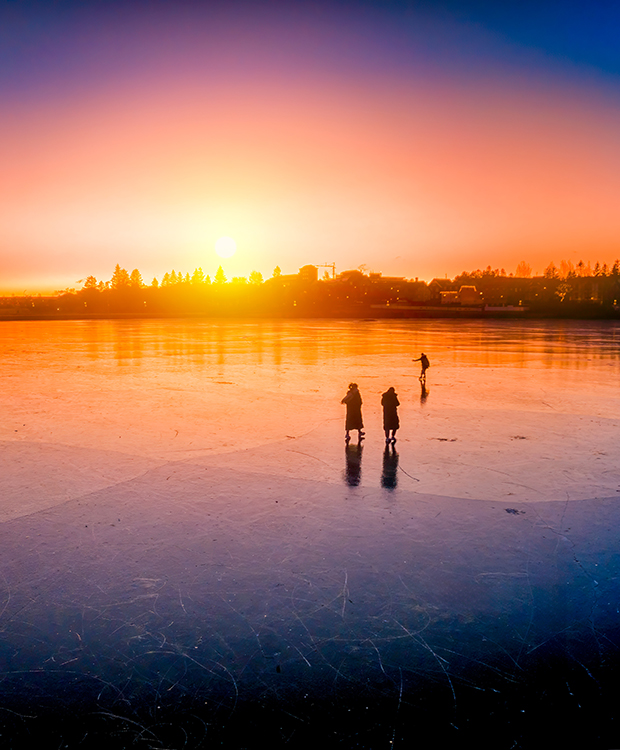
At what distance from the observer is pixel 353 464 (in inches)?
397

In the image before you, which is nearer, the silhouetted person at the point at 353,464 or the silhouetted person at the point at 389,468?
the silhouetted person at the point at 389,468

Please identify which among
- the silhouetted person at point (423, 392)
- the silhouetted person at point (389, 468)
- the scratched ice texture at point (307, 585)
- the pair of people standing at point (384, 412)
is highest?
the pair of people standing at point (384, 412)

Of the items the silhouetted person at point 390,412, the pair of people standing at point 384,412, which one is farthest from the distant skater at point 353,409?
the silhouetted person at point 390,412

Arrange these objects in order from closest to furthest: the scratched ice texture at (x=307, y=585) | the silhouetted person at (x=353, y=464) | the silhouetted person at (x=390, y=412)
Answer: the scratched ice texture at (x=307, y=585)
the silhouetted person at (x=353, y=464)
the silhouetted person at (x=390, y=412)

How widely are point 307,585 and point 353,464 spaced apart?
14.5 ft

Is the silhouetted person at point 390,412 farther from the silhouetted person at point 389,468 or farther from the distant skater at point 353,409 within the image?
the distant skater at point 353,409

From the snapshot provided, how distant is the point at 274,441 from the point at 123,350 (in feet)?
80.5

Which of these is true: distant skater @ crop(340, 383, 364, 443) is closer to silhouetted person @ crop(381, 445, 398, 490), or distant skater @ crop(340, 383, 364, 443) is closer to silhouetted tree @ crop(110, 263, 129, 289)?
silhouetted person @ crop(381, 445, 398, 490)

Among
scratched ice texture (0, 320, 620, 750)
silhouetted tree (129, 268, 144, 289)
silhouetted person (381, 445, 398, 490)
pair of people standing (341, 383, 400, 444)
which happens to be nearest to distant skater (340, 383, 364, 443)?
pair of people standing (341, 383, 400, 444)

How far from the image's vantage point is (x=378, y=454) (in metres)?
10.7

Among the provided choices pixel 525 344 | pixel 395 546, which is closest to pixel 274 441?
pixel 395 546

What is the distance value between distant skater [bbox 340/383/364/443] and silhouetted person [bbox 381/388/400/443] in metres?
0.60

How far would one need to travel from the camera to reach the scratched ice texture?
4113 millimetres

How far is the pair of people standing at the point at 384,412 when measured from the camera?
11172 millimetres
